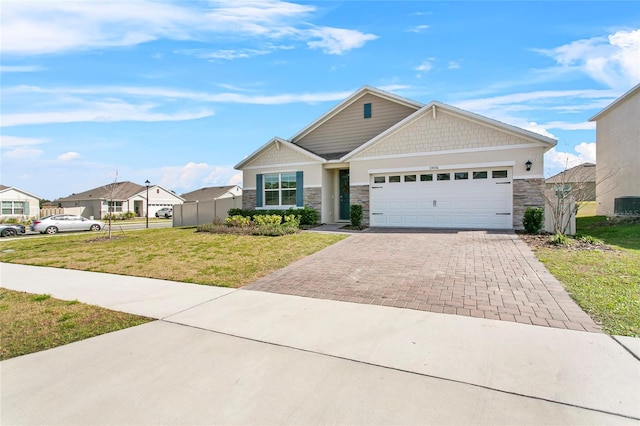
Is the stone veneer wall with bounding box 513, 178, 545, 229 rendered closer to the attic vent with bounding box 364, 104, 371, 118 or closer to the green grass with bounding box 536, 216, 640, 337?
the green grass with bounding box 536, 216, 640, 337

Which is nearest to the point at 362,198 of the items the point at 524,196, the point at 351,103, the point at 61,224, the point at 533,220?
the point at 351,103

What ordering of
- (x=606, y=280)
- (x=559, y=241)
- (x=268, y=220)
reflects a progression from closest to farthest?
(x=606, y=280) → (x=559, y=241) → (x=268, y=220)

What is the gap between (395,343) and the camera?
3643 millimetres

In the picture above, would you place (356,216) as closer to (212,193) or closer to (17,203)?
(212,193)

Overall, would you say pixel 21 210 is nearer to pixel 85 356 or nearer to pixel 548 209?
pixel 85 356

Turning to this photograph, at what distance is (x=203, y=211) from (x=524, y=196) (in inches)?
769

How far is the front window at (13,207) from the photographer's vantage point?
36.8 m

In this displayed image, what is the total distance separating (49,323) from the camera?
4.50 m

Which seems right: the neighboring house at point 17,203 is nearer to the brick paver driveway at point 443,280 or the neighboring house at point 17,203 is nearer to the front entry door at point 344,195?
the front entry door at point 344,195

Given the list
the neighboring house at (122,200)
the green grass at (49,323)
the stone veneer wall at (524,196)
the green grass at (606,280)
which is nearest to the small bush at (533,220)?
the stone veneer wall at (524,196)

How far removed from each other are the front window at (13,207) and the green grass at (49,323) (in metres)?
43.1

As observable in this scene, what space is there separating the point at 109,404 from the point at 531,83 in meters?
16.4

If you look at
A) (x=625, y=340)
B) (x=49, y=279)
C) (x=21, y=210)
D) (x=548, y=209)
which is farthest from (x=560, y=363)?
(x=21, y=210)

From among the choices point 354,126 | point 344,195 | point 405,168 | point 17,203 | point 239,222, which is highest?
point 354,126
